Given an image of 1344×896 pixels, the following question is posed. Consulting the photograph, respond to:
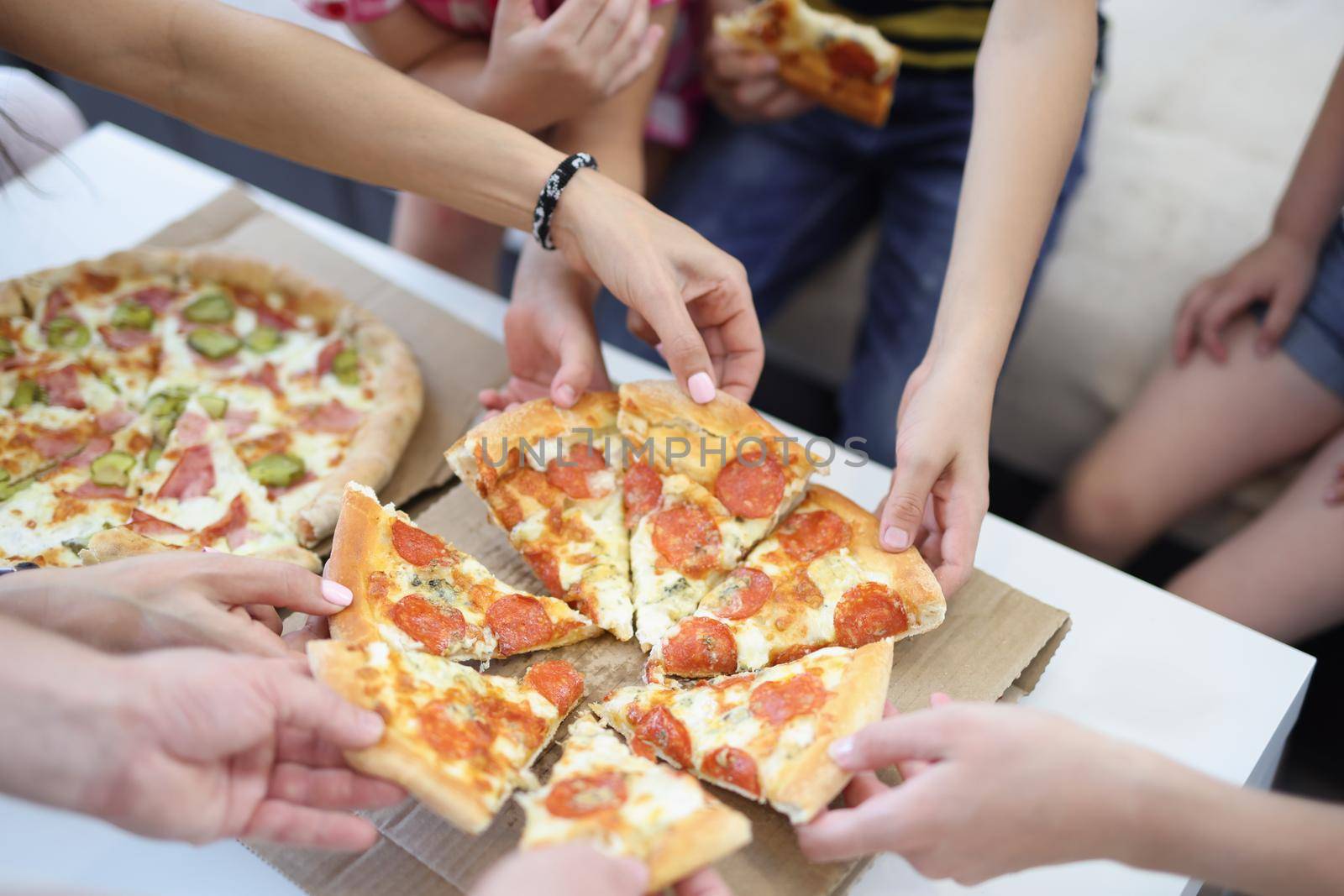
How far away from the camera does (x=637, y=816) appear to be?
1.59 m

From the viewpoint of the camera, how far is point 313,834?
4.92 feet

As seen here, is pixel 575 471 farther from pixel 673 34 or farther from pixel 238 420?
pixel 673 34

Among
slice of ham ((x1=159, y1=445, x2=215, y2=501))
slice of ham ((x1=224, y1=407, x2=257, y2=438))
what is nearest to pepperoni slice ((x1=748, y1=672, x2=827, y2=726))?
slice of ham ((x1=159, y1=445, x2=215, y2=501))

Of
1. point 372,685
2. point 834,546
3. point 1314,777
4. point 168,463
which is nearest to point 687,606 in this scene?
point 834,546

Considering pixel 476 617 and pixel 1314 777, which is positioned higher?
pixel 476 617

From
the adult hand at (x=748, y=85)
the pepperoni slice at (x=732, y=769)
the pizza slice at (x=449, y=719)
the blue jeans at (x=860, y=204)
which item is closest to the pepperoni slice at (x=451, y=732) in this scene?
the pizza slice at (x=449, y=719)

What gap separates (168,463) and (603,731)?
133cm

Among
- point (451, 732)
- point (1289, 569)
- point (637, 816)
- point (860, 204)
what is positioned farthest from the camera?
point (860, 204)

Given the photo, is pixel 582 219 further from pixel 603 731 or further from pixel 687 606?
pixel 603 731

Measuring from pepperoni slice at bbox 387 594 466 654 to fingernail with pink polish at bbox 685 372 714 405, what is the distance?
67 cm

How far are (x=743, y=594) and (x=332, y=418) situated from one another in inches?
47.2

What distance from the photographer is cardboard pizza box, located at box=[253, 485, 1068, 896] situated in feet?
5.69

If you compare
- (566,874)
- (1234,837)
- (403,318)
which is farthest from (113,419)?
(1234,837)

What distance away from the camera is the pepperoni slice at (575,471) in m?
2.28
